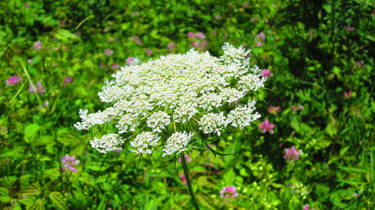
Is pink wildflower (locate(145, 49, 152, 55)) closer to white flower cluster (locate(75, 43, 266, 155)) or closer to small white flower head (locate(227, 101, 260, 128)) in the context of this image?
white flower cluster (locate(75, 43, 266, 155))

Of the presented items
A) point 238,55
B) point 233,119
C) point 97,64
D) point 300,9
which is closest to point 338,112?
point 300,9

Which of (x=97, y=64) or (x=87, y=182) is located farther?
(x=97, y=64)

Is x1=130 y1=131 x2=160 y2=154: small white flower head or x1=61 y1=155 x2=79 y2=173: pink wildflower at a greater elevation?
x1=130 y1=131 x2=160 y2=154: small white flower head

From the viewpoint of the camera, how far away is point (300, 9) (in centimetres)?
402

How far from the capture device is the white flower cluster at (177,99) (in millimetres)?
1472

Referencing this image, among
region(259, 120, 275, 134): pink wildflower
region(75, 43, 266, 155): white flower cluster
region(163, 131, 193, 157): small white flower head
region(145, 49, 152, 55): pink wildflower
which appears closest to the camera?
region(163, 131, 193, 157): small white flower head

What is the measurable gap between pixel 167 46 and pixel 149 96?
2.82 meters

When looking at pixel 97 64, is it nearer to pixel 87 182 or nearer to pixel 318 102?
pixel 87 182

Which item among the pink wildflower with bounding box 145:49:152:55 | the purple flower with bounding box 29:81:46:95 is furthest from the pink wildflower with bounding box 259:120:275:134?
the purple flower with bounding box 29:81:46:95

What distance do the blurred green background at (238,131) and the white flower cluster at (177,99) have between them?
0.23 metres

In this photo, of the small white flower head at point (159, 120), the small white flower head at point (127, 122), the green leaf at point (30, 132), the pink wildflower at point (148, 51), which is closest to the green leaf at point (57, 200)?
the green leaf at point (30, 132)

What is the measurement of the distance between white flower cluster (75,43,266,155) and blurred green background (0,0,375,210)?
227 mm

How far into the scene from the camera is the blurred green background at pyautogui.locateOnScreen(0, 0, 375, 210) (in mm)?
2119

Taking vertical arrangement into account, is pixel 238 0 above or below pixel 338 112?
above
